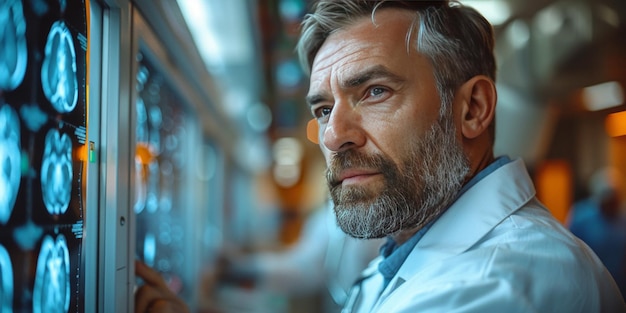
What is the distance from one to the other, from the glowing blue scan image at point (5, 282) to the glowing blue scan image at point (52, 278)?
0.22 ft

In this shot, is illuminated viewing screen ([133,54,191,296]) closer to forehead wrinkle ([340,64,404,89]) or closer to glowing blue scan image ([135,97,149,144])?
glowing blue scan image ([135,97,149,144])

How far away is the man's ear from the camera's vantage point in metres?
1.04

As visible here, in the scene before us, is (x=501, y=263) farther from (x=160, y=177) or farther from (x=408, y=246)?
(x=160, y=177)

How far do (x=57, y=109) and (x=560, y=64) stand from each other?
2954 millimetres

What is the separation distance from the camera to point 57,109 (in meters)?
0.75

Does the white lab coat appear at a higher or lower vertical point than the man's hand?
higher

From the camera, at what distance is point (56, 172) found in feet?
2.46

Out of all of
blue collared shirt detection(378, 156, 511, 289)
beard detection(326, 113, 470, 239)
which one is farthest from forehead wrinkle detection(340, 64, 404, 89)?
blue collared shirt detection(378, 156, 511, 289)

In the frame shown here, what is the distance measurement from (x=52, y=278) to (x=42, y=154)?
20 centimetres

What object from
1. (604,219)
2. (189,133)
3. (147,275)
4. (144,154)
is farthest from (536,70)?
(147,275)

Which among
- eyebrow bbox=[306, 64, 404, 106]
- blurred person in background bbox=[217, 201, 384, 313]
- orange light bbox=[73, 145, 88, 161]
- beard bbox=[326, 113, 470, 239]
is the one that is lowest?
blurred person in background bbox=[217, 201, 384, 313]

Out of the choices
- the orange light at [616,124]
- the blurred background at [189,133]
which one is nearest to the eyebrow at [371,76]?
the blurred background at [189,133]

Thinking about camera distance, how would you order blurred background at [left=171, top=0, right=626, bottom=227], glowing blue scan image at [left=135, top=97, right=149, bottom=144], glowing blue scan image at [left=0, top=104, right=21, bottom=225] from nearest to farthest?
glowing blue scan image at [left=0, top=104, right=21, bottom=225] < glowing blue scan image at [left=135, top=97, right=149, bottom=144] < blurred background at [left=171, top=0, right=626, bottom=227]

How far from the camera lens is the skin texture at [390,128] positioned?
971 mm
